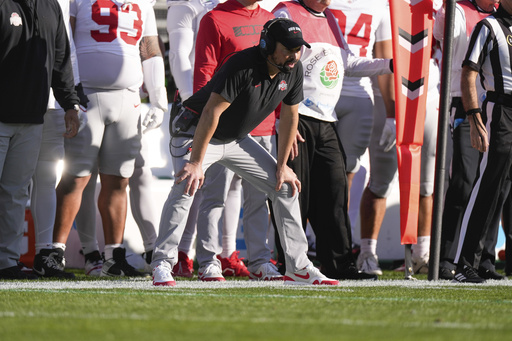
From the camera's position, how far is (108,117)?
22.2 ft

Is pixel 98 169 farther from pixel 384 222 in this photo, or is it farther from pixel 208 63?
pixel 384 222

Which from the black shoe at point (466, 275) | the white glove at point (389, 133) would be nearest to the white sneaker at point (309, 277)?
the black shoe at point (466, 275)

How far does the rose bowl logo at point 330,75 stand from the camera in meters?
6.35

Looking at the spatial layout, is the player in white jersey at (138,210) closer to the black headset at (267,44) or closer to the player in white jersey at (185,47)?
the player in white jersey at (185,47)

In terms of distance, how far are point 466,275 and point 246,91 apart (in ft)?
6.17

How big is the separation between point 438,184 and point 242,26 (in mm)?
1566

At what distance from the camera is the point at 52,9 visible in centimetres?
629

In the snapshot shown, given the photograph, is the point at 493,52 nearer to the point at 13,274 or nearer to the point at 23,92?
the point at 23,92

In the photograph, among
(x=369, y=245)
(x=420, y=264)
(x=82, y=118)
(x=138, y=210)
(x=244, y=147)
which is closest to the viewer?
(x=244, y=147)

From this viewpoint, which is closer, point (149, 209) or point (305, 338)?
point (305, 338)

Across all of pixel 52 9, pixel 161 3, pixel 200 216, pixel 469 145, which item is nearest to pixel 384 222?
pixel 469 145

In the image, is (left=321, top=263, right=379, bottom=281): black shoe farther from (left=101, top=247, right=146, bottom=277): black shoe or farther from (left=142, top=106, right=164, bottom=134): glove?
(left=142, top=106, right=164, bottom=134): glove

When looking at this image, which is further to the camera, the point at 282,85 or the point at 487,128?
the point at 487,128

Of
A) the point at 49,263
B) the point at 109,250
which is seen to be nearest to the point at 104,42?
the point at 109,250
